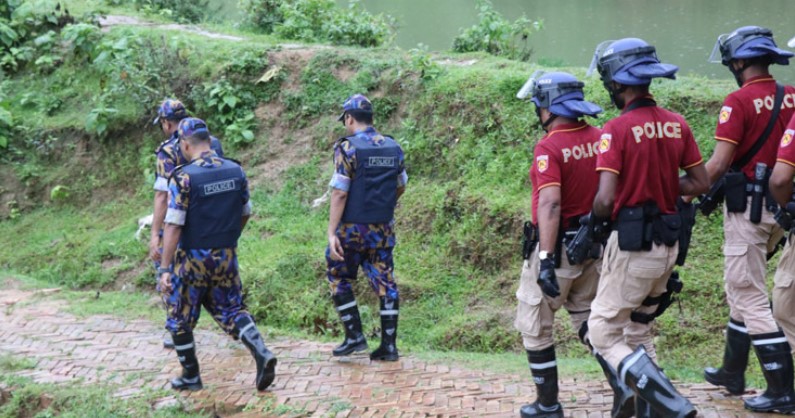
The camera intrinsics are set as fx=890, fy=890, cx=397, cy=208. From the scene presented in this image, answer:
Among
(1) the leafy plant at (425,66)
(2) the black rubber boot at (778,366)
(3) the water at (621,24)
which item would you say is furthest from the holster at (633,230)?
(3) the water at (621,24)

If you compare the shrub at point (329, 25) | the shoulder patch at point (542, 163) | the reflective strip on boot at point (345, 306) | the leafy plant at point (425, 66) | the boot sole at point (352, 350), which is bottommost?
the boot sole at point (352, 350)

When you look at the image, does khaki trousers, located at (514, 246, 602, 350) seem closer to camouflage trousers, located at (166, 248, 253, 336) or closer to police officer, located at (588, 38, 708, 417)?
police officer, located at (588, 38, 708, 417)

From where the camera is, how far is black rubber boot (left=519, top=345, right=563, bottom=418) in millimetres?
5367

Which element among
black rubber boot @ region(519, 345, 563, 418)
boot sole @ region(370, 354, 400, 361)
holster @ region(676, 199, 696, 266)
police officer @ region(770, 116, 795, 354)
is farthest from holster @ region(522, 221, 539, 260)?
boot sole @ region(370, 354, 400, 361)

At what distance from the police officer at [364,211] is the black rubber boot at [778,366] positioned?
2670mm

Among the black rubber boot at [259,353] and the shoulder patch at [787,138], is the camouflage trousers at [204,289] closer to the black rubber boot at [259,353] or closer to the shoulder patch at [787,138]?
the black rubber boot at [259,353]

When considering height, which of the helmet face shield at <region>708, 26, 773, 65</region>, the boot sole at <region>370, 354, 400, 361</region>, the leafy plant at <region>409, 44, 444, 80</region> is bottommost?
the boot sole at <region>370, 354, 400, 361</region>

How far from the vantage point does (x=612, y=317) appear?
16.0 feet

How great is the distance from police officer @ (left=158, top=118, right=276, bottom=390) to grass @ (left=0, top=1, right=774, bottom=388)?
1.67 m

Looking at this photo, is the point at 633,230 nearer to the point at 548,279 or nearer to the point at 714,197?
the point at 548,279

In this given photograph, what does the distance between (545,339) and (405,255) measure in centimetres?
419

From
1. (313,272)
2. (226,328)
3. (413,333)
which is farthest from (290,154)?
(226,328)

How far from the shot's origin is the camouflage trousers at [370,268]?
265 inches

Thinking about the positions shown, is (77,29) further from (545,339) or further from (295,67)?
(545,339)
